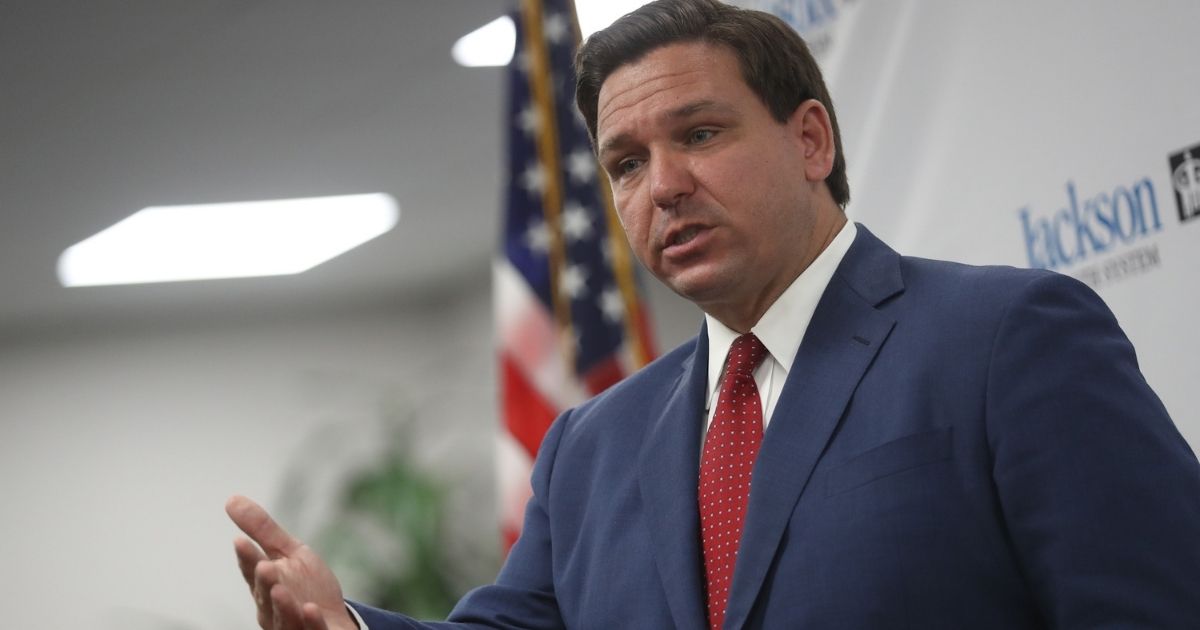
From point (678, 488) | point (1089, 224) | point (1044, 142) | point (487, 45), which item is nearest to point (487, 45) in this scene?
point (487, 45)

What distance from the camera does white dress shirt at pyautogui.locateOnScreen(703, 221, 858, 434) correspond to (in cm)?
157

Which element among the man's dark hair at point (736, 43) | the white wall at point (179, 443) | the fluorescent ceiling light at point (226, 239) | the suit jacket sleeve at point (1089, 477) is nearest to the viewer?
the suit jacket sleeve at point (1089, 477)

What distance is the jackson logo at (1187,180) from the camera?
190 cm

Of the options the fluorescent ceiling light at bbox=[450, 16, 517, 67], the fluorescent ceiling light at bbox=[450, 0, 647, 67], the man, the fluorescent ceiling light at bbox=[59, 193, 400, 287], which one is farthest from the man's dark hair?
the fluorescent ceiling light at bbox=[59, 193, 400, 287]

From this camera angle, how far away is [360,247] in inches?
321

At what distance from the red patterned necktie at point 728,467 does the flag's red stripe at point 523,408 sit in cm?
231

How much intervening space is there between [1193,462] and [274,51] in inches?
172

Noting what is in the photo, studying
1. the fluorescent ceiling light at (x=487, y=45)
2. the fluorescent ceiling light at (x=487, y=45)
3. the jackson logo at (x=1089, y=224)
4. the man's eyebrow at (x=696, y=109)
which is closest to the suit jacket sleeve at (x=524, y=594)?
the man's eyebrow at (x=696, y=109)

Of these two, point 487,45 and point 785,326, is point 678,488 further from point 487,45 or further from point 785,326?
point 487,45

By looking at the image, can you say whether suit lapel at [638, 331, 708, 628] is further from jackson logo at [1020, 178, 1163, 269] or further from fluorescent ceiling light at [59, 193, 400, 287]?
fluorescent ceiling light at [59, 193, 400, 287]

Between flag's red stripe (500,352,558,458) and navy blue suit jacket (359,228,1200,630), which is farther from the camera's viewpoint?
flag's red stripe (500,352,558,458)

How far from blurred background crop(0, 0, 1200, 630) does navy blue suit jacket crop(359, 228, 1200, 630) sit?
65cm

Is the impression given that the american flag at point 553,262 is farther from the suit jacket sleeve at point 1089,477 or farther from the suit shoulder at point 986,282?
the suit jacket sleeve at point 1089,477

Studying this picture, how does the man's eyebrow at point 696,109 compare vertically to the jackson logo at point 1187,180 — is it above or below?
above
